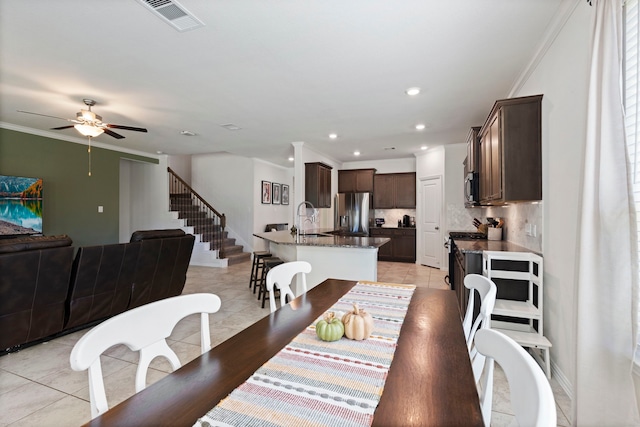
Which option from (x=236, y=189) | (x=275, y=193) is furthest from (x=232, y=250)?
(x=275, y=193)

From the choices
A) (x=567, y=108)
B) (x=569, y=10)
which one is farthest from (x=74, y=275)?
(x=569, y=10)

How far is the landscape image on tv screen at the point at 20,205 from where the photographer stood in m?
4.70

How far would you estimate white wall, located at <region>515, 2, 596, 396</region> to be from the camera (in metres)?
1.96

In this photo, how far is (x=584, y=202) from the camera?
1604mm

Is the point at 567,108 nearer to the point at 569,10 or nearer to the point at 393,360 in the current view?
the point at 569,10

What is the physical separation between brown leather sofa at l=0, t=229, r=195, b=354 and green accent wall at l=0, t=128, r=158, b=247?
127 inches

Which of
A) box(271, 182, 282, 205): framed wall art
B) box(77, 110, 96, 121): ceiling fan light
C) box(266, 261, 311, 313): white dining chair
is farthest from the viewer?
box(271, 182, 282, 205): framed wall art

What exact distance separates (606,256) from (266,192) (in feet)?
24.6

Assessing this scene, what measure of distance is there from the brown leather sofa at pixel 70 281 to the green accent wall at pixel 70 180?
3.22 m

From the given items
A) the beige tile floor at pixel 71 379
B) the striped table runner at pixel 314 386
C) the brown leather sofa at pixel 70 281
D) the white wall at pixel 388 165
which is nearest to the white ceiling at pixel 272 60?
the brown leather sofa at pixel 70 281

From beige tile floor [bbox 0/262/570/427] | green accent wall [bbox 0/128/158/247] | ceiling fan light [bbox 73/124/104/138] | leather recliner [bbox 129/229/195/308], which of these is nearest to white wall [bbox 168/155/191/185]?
green accent wall [bbox 0/128/158/247]

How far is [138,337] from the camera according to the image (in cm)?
106

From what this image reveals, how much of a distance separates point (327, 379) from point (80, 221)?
685 cm

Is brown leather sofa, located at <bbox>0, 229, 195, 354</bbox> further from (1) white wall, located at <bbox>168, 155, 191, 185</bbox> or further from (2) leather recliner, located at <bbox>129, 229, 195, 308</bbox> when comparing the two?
(1) white wall, located at <bbox>168, 155, 191, 185</bbox>
